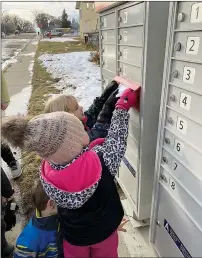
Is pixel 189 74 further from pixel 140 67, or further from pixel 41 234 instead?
pixel 41 234

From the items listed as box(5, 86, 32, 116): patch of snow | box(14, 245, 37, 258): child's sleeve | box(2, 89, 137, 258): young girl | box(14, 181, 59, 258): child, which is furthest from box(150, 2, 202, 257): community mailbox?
box(5, 86, 32, 116): patch of snow

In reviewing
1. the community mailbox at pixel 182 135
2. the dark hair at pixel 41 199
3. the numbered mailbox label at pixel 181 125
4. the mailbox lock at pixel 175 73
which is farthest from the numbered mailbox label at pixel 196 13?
the dark hair at pixel 41 199

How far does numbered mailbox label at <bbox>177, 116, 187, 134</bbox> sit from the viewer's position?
1348mm

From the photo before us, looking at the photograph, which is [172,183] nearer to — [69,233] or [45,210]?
[69,233]

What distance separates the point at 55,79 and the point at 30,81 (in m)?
0.96

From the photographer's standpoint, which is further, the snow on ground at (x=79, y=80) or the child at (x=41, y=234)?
the snow on ground at (x=79, y=80)

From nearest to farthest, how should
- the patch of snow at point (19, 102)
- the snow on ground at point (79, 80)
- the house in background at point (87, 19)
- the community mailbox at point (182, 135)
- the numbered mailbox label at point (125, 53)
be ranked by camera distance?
the community mailbox at point (182, 135) → the numbered mailbox label at point (125, 53) → the patch of snow at point (19, 102) → the snow on ground at point (79, 80) → the house in background at point (87, 19)

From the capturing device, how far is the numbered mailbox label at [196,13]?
111 centimetres

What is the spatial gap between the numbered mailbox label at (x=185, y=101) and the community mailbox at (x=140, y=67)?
1.19 ft

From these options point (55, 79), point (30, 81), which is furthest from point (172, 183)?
point (30, 81)

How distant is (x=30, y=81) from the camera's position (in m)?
8.55

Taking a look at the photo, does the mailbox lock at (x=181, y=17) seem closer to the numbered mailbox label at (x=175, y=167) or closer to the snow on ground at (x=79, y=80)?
the numbered mailbox label at (x=175, y=167)

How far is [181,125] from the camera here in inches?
54.4

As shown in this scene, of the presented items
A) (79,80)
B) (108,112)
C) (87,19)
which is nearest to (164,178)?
(108,112)
